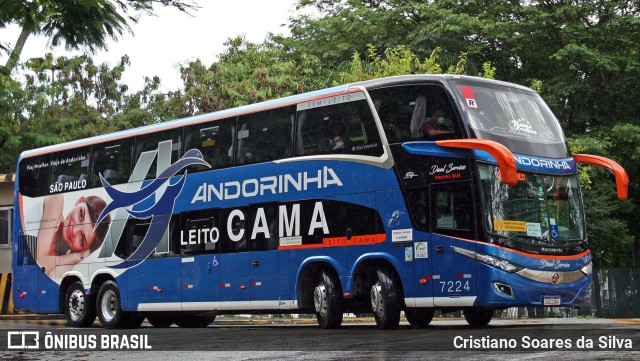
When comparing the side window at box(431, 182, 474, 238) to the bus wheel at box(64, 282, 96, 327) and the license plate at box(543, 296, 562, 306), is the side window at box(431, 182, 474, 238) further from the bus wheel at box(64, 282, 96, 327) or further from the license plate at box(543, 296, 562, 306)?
the bus wheel at box(64, 282, 96, 327)

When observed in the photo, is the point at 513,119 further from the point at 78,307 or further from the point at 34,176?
the point at 34,176

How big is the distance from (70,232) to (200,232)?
174 inches

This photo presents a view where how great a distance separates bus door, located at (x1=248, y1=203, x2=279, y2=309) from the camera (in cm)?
1966

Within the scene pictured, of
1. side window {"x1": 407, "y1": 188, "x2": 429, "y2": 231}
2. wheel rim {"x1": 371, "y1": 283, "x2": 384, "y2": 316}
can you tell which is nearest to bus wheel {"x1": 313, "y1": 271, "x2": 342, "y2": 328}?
wheel rim {"x1": 371, "y1": 283, "x2": 384, "y2": 316}

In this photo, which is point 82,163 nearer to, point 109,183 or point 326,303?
point 109,183

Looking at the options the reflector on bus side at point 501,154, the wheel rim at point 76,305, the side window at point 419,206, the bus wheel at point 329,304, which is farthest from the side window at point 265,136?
the wheel rim at point 76,305

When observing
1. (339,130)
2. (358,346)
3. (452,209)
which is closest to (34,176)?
(339,130)

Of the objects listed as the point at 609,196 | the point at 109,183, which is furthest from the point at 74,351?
the point at 609,196

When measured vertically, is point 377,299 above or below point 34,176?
below

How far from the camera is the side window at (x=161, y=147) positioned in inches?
862

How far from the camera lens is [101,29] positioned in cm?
807

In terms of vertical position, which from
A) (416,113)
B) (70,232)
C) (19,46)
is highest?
(416,113)

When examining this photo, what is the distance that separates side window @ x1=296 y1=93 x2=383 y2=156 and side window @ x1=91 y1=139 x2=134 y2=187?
524 centimetres

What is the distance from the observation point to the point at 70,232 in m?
24.3
